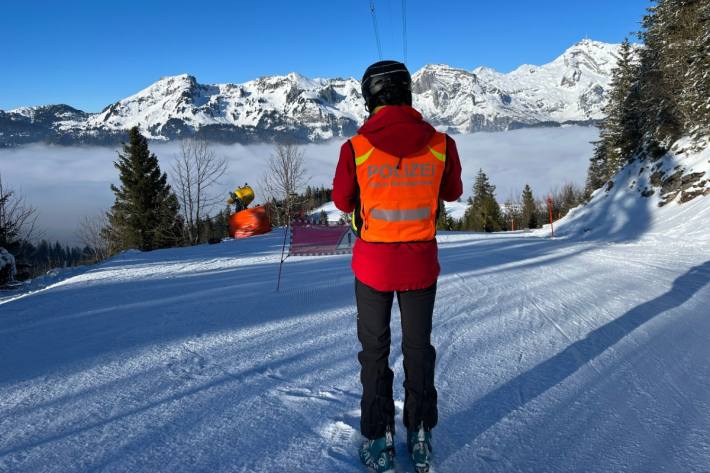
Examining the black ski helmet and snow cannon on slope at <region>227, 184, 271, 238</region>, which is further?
snow cannon on slope at <region>227, 184, 271, 238</region>

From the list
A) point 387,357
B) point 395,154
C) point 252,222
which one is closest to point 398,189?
point 395,154

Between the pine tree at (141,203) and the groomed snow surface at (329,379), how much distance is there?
2546 cm

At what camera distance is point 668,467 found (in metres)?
1.93

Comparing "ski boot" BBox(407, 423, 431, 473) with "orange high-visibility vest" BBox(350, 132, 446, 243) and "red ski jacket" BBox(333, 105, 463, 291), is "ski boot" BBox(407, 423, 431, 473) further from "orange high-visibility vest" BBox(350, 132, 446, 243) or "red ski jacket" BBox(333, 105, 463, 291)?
"orange high-visibility vest" BBox(350, 132, 446, 243)

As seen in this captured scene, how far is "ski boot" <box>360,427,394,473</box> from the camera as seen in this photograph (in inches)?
76.0

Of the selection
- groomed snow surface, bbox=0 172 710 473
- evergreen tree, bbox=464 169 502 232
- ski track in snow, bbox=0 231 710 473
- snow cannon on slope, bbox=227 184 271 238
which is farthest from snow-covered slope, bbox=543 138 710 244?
evergreen tree, bbox=464 169 502 232

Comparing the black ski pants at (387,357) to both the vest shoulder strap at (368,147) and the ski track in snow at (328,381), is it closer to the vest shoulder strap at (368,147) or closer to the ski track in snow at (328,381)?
the ski track in snow at (328,381)

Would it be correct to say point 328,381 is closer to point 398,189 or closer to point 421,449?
point 421,449

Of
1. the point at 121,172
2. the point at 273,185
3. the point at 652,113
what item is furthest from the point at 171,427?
the point at 121,172

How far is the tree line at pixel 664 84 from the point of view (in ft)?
55.0

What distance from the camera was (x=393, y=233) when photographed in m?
1.95

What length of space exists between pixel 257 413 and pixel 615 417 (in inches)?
84.2

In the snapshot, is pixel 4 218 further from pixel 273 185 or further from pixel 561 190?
pixel 561 190

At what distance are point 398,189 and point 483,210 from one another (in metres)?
54.0
